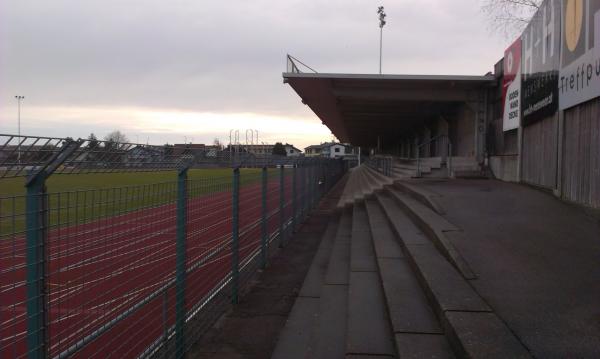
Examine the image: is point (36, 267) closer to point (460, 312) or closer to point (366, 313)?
point (460, 312)

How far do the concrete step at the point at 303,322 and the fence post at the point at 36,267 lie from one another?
2465 mm

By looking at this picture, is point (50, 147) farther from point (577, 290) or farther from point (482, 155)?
point (482, 155)

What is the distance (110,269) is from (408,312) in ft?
8.16

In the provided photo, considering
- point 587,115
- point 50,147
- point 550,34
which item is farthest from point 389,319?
point 550,34

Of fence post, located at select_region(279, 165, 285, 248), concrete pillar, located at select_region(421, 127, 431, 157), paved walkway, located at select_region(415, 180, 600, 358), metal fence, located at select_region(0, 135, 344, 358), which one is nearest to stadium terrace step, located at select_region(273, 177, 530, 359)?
paved walkway, located at select_region(415, 180, 600, 358)

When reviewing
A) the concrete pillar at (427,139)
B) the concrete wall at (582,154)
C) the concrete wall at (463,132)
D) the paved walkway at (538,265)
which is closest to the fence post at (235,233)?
the paved walkway at (538,265)

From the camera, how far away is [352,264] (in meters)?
6.86

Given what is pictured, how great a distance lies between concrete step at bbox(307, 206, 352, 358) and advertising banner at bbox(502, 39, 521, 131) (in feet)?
20.4

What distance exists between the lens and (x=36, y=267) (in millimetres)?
2436

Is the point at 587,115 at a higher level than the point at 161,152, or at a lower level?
higher

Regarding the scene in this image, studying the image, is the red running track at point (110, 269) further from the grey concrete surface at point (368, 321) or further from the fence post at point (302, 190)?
the fence post at point (302, 190)

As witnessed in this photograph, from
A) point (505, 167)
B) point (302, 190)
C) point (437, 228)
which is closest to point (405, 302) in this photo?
point (437, 228)

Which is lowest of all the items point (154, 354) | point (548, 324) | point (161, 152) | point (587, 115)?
point (154, 354)

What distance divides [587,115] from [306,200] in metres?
8.48
